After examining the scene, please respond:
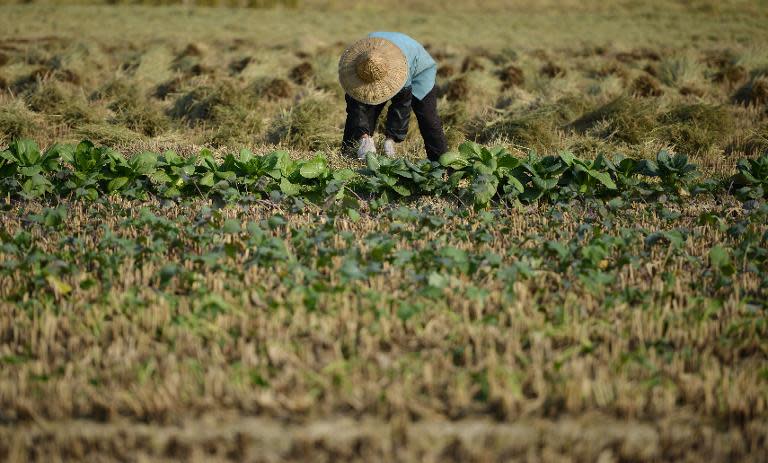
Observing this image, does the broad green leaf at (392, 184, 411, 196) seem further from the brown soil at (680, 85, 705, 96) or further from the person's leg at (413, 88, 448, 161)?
the brown soil at (680, 85, 705, 96)

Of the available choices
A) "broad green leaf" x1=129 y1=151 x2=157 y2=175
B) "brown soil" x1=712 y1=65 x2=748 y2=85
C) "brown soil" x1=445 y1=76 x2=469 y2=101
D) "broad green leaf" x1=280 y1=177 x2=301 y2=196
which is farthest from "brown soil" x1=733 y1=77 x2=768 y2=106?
"broad green leaf" x1=129 y1=151 x2=157 y2=175

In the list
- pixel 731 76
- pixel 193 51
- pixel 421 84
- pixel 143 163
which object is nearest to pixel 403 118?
pixel 421 84

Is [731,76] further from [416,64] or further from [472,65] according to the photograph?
[416,64]

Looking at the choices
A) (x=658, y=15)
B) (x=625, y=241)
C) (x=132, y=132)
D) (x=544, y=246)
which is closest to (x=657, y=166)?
(x=625, y=241)

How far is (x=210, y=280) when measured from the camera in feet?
10.4

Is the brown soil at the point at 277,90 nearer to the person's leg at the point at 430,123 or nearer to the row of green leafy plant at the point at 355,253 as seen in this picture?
the person's leg at the point at 430,123

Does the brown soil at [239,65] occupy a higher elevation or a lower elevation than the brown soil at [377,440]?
higher

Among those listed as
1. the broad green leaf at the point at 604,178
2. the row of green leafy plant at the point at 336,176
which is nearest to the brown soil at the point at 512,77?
the row of green leafy plant at the point at 336,176

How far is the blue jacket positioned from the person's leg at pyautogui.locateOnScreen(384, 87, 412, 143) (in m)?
0.08

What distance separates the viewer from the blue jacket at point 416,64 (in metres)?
5.12

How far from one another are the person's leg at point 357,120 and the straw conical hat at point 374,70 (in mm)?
324

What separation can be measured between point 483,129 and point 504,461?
517cm

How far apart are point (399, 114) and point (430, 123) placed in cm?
25

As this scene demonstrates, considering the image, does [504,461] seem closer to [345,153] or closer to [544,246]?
[544,246]
